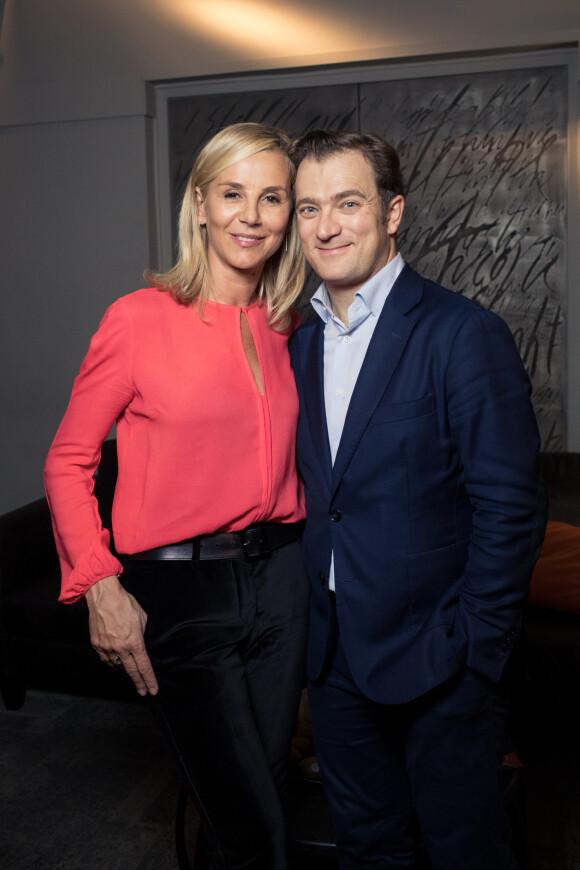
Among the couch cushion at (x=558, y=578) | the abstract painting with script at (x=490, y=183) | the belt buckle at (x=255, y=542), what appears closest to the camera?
the belt buckle at (x=255, y=542)

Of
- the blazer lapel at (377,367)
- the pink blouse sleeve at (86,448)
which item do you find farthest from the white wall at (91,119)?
the pink blouse sleeve at (86,448)

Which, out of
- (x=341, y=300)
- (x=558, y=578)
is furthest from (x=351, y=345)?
(x=558, y=578)

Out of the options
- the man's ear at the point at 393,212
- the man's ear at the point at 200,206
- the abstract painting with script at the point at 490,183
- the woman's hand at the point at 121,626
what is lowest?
the woman's hand at the point at 121,626

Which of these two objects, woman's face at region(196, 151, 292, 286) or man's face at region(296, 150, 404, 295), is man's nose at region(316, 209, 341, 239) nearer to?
man's face at region(296, 150, 404, 295)

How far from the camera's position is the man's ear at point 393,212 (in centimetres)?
173

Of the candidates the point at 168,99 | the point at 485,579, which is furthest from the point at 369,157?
the point at 168,99

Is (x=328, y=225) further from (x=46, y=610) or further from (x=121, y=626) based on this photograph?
(x=46, y=610)

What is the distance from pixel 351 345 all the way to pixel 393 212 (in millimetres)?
294

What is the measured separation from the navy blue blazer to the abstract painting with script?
98.5 inches

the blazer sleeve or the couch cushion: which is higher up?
the blazer sleeve

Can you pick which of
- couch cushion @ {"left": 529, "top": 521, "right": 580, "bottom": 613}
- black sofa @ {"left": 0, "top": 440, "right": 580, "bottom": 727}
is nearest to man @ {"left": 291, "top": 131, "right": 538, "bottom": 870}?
couch cushion @ {"left": 529, "top": 521, "right": 580, "bottom": 613}

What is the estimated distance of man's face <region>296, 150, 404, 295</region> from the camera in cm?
167

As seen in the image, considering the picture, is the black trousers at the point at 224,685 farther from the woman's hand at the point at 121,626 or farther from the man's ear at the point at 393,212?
the man's ear at the point at 393,212

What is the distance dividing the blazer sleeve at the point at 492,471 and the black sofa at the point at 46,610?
1626mm
